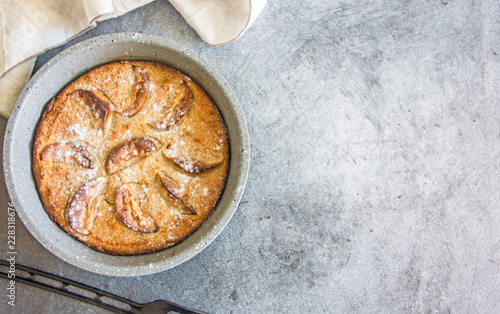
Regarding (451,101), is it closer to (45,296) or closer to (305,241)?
(305,241)

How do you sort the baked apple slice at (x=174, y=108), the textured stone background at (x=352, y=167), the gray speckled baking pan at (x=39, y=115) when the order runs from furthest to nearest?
the textured stone background at (x=352, y=167)
the baked apple slice at (x=174, y=108)
the gray speckled baking pan at (x=39, y=115)

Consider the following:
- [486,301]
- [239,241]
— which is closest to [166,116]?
[239,241]

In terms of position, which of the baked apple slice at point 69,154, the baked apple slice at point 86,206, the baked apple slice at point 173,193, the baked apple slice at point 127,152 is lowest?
the baked apple slice at point 173,193

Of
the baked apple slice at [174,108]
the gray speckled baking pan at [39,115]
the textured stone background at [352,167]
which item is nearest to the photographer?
the gray speckled baking pan at [39,115]

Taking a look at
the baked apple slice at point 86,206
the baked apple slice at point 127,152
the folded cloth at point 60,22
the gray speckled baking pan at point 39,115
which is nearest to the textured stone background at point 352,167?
the folded cloth at point 60,22

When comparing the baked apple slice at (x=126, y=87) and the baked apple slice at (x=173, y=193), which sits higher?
the baked apple slice at (x=126, y=87)

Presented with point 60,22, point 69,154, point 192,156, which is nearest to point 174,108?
point 192,156

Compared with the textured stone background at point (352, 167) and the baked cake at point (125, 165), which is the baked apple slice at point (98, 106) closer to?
the baked cake at point (125, 165)

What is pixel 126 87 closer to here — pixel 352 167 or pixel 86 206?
pixel 86 206

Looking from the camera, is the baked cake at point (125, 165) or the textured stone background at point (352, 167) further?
the textured stone background at point (352, 167)
